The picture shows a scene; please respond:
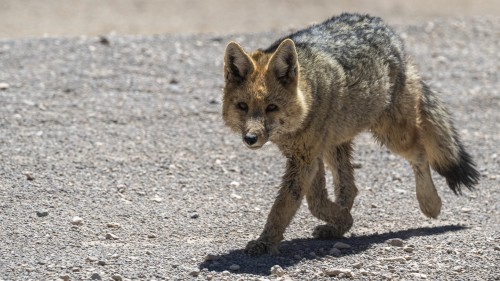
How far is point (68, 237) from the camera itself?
777 centimetres

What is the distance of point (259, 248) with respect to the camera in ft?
24.9

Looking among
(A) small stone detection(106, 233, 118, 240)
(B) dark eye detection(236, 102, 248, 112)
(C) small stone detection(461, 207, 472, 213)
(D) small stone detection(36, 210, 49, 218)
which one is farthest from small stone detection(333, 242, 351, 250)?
(D) small stone detection(36, 210, 49, 218)

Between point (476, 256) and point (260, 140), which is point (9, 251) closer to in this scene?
point (260, 140)

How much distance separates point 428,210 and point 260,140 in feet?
7.21

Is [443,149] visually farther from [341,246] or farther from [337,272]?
[337,272]

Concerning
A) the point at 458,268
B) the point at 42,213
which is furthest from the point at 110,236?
the point at 458,268

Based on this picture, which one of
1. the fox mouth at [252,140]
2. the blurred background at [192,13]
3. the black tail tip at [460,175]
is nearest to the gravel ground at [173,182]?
the black tail tip at [460,175]

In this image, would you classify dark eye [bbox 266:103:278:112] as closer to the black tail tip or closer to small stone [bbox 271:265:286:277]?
small stone [bbox 271:265:286:277]

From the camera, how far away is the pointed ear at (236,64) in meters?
7.74

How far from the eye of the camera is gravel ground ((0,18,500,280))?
7.35m

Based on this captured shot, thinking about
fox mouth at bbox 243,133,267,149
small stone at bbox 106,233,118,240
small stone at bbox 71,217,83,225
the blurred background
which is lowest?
small stone at bbox 106,233,118,240

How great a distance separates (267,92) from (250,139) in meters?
0.50

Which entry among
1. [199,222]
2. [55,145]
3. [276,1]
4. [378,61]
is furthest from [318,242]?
[276,1]

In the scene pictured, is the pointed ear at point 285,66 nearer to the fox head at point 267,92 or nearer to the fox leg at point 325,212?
the fox head at point 267,92
